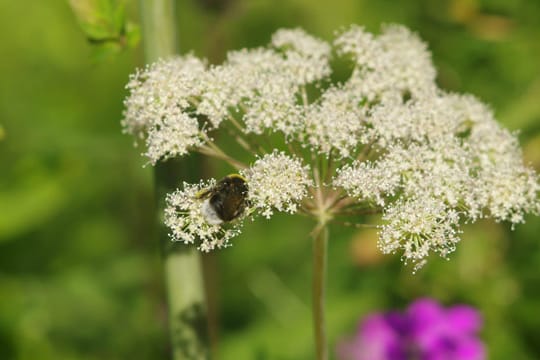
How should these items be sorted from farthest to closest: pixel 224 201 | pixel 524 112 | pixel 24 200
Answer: pixel 524 112
pixel 24 200
pixel 224 201

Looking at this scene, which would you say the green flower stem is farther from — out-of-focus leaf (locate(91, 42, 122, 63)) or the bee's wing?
out-of-focus leaf (locate(91, 42, 122, 63))

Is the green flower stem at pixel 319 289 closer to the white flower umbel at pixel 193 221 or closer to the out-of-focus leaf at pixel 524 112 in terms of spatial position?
the white flower umbel at pixel 193 221

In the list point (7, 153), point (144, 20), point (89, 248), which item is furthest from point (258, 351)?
point (7, 153)

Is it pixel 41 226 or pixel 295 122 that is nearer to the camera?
pixel 295 122

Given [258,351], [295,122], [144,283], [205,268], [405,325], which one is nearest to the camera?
[295,122]

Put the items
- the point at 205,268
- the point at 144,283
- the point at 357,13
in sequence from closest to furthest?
the point at 205,268 → the point at 144,283 → the point at 357,13

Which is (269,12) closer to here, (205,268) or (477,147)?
(205,268)

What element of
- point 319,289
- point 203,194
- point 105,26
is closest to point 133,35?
point 105,26

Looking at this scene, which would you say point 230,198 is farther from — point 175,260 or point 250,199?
point 175,260
